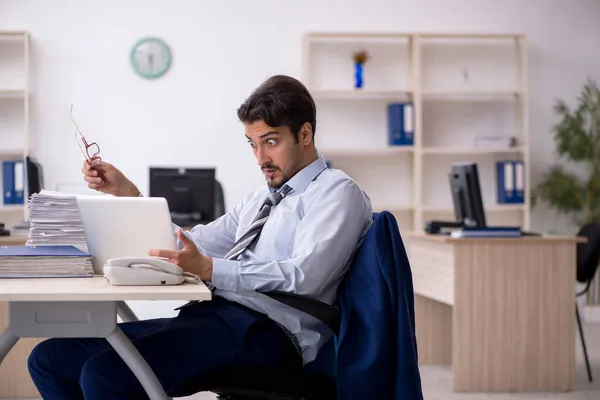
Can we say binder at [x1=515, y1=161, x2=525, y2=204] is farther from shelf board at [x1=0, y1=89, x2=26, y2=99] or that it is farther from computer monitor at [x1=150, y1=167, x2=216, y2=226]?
shelf board at [x1=0, y1=89, x2=26, y2=99]

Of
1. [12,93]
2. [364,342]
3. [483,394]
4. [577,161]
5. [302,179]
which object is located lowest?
[483,394]

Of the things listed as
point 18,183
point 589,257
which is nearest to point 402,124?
point 589,257

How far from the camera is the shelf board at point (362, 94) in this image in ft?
20.2

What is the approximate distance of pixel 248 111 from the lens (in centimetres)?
208

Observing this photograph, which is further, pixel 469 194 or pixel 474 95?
pixel 474 95

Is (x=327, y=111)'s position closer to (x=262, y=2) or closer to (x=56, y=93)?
(x=262, y=2)

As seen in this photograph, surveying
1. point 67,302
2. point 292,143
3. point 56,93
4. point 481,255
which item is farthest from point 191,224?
point 67,302

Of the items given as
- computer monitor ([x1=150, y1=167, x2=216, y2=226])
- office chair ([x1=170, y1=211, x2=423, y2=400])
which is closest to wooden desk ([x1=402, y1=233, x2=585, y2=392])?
computer monitor ([x1=150, y1=167, x2=216, y2=226])

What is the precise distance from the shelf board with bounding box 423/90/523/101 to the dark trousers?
4571 millimetres

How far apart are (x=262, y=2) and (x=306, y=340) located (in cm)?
491

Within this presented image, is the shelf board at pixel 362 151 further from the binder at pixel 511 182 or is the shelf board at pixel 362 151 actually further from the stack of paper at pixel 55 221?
the stack of paper at pixel 55 221

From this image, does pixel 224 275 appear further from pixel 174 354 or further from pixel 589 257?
pixel 589 257

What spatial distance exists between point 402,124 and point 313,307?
14.4 ft

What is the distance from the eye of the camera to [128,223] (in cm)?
193
